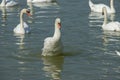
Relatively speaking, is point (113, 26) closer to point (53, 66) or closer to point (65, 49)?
point (65, 49)

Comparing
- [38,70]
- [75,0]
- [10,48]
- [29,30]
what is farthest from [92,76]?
[75,0]

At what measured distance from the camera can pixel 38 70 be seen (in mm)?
18938

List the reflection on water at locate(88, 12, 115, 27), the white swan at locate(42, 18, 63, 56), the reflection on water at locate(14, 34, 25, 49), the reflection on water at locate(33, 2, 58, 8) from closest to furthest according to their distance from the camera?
the white swan at locate(42, 18, 63, 56)
the reflection on water at locate(14, 34, 25, 49)
the reflection on water at locate(88, 12, 115, 27)
the reflection on water at locate(33, 2, 58, 8)

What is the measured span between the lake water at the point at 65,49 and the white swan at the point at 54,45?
238 millimetres

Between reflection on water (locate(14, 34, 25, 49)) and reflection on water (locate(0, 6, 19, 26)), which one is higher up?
reflection on water (locate(0, 6, 19, 26))

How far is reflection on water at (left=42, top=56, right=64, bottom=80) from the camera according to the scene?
1849 cm

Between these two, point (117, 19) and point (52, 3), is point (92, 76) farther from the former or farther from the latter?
point (52, 3)

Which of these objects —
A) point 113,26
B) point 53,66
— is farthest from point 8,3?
point 53,66

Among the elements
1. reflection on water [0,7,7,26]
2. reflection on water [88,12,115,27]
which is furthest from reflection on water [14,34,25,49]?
reflection on water [88,12,115,27]

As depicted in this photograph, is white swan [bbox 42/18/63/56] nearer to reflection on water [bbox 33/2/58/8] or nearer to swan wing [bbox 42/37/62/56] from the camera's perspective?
swan wing [bbox 42/37/62/56]

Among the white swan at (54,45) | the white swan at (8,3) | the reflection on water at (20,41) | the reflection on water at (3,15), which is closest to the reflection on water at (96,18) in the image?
the reflection on water at (20,41)

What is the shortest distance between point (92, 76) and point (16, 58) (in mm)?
3663

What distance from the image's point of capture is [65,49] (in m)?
22.2

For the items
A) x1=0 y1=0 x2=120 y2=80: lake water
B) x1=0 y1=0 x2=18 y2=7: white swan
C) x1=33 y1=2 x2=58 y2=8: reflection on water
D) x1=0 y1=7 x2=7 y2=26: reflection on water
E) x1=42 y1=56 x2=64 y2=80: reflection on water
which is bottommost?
x1=42 y1=56 x2=64 y2=80: reflection on water
